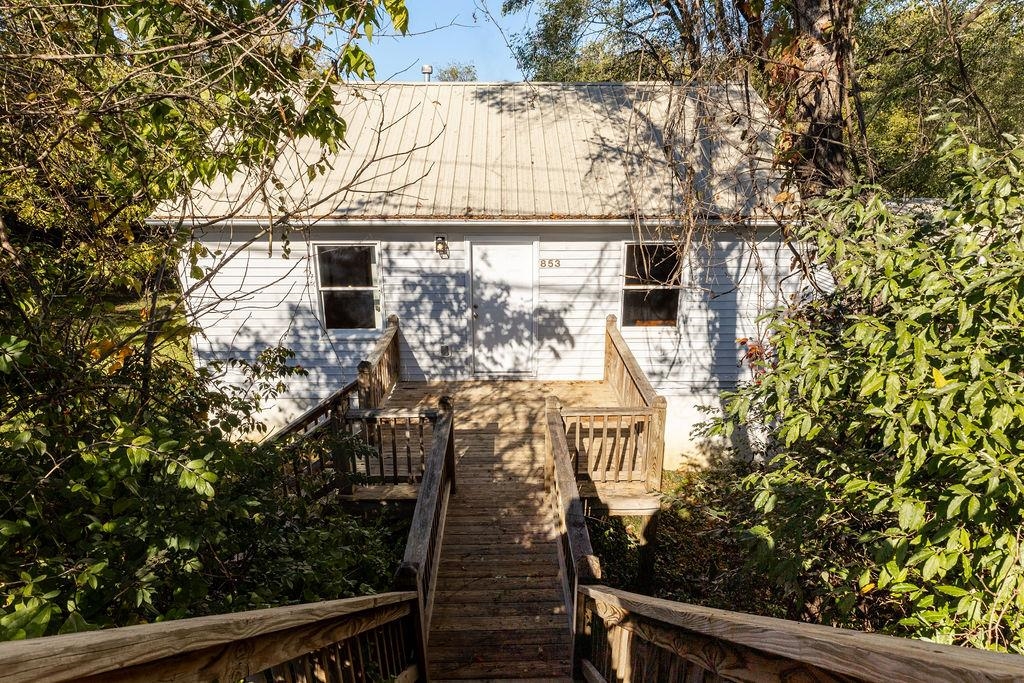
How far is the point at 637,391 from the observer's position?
23.8ft

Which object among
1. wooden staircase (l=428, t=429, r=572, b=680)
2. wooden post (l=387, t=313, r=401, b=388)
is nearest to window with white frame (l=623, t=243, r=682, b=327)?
wooden staircase (l=428, t=429, r=572, b=680)

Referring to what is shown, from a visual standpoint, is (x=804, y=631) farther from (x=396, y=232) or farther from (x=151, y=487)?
(x=396, y=232)

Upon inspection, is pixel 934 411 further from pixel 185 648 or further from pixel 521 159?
pixel 521 159

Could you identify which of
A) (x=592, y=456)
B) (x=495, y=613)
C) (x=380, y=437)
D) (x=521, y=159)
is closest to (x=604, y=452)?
(x=592, y=456)

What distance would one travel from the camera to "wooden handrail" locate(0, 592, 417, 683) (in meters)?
0.90

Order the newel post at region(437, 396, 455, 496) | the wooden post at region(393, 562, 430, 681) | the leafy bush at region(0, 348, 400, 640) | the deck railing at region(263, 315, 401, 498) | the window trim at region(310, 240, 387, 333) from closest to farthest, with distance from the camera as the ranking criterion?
the leafy bush at region(0, 348, 400, 640) → the wooden post at region(393, 562, 430, 681) → the deck railing at region(263, 315, 401, 498) → the newel post at region(437, 396, 455, 496) → the window trim at region(310, 240, 387, 333)

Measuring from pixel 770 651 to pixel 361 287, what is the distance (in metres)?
8.64

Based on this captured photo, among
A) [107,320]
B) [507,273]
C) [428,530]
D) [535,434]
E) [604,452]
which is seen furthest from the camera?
[507,273]

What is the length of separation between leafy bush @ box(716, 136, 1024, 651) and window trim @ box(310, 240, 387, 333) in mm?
6617

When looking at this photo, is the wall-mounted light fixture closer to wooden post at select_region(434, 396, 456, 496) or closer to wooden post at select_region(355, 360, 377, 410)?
wooden post at select_region(355, 360, 377, 410)

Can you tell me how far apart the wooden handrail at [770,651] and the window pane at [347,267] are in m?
7.30

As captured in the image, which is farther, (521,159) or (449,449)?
(521,159)

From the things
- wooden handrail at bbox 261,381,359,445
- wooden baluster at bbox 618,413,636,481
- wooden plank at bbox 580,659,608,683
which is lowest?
wooden plank at bbox 580,659,608,683

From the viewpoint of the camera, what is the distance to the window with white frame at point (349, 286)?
9.22m
